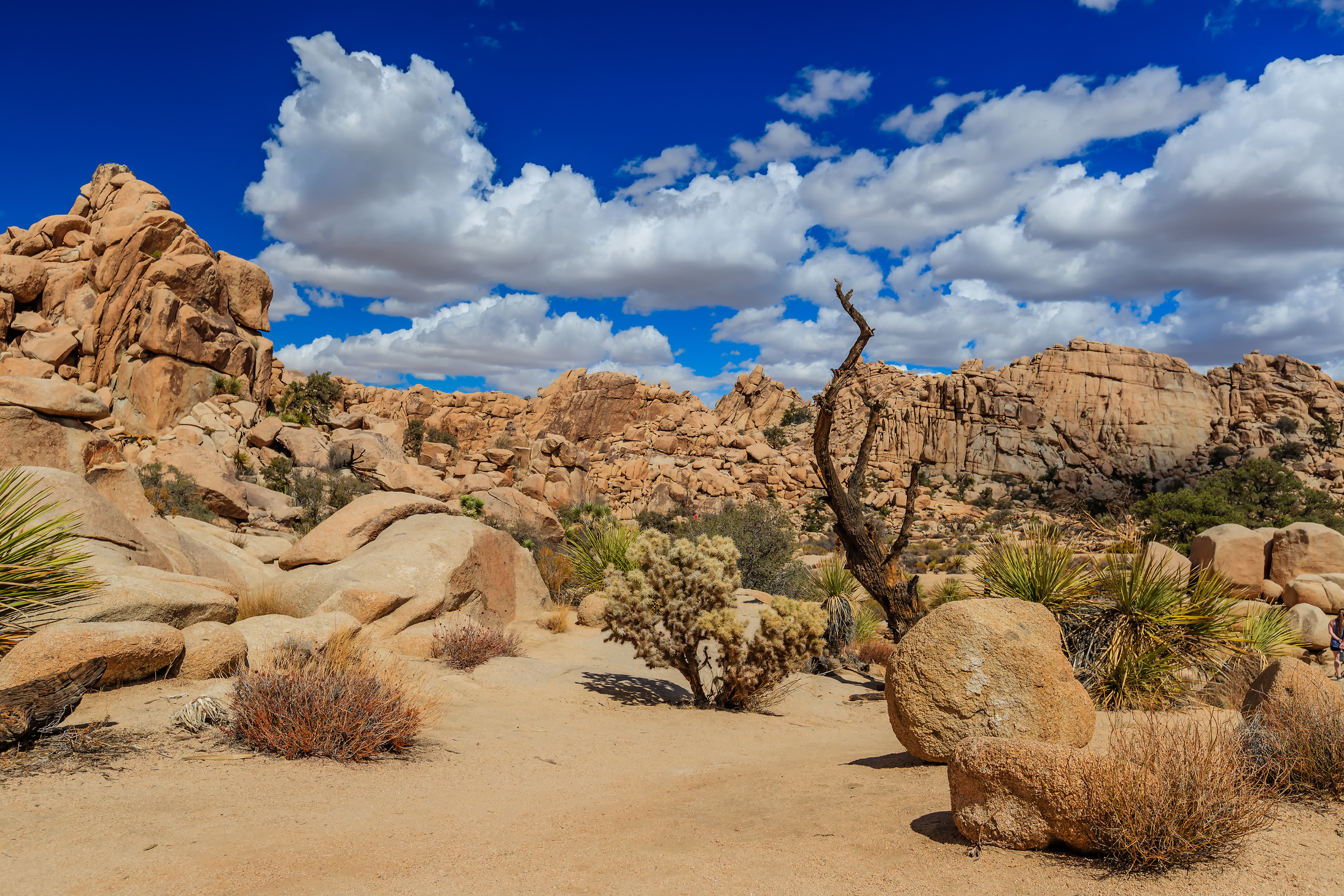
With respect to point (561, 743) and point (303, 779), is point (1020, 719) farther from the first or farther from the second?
point (303, 779)

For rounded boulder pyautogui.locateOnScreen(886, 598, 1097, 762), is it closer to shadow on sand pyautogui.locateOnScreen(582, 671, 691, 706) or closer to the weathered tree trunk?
shadow on sand pyautogui.locateOnScreen(582, 671, 691, 706)

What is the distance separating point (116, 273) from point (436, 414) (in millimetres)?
47829

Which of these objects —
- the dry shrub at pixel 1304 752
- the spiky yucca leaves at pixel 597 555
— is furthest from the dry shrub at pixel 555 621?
the dry shrub at pixel 1304 752

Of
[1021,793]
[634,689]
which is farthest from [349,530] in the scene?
[1021,793]

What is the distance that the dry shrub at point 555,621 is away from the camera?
13266 millimetres

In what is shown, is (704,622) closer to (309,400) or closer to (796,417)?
(309,400)

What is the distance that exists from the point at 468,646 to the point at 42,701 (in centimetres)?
522

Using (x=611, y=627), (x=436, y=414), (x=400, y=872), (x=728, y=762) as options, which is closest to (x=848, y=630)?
(x=611, y=627)

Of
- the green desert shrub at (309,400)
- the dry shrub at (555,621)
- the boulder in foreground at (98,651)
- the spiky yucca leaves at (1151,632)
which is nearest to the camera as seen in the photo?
the boulder in foreground at (98,651)

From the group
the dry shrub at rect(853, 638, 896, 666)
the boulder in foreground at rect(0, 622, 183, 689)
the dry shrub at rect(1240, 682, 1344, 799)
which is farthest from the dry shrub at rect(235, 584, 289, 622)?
the dry shrub at rect(1240, 682, 1344, 799)

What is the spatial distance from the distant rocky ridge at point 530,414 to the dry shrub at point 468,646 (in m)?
6.34

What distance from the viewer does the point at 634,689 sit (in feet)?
34.6

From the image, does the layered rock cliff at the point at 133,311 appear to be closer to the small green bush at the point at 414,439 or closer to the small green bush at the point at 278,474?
the small green bush at the point at 278,474

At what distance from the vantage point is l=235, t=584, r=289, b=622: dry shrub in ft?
32.6
